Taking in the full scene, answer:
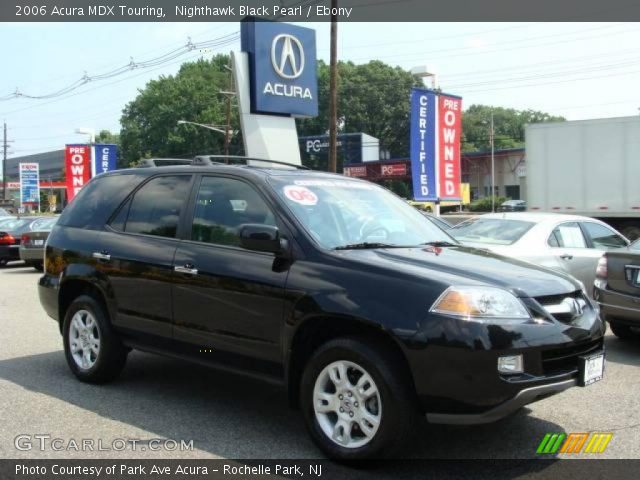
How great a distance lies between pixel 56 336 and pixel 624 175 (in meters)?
15.9

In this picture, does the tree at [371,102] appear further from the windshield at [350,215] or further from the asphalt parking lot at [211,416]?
the windshield at [350,215]

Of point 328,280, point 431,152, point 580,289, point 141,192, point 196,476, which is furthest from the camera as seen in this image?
point 431,152

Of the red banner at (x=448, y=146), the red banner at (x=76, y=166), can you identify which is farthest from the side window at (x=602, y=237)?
the red banner at (x=76, y=166)

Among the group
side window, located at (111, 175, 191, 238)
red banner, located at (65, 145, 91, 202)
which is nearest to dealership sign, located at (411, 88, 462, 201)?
side window, located at (111, 175, 191, 238)

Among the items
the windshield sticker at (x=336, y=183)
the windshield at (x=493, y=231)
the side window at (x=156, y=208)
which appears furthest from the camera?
the windshield at (x=493, y=231)

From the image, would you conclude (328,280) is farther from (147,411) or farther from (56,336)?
(56,336)

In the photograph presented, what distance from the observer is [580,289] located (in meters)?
4.31

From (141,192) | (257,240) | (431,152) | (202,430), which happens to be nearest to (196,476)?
(202,430)

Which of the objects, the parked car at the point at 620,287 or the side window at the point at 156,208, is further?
the parked car at the point at 620,287

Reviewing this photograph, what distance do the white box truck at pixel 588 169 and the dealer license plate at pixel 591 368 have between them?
1553 cm

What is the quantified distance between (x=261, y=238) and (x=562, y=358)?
1984 mm

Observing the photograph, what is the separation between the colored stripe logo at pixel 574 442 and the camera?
4.23m

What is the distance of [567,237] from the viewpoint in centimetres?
899

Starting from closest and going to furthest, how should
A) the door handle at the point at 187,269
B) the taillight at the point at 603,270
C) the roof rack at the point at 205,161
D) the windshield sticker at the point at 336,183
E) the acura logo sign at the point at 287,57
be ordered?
the door handle at the point at 187,269, the windshield sticker at the point at 336,183, the roof rack at the point at 205,161, the taillight at the point at 603,270, the acura logo sign at the point at 287,57
